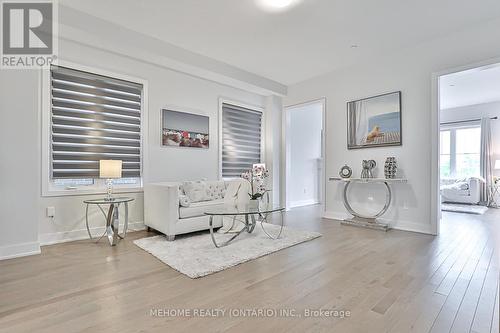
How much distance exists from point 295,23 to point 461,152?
755 cm

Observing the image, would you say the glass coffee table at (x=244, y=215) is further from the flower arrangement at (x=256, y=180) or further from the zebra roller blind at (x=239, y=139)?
the zebra roller blind at (x=239, y=139)

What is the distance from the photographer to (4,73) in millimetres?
2848

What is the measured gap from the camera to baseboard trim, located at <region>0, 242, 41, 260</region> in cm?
280

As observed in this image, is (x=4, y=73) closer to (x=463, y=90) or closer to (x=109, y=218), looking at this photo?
(x=109, y=218)

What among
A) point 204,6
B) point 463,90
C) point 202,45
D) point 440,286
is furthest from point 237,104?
point 463,90

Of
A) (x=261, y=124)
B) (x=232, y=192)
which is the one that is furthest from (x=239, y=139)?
(x=232, y=192)

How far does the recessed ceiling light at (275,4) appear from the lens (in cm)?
298

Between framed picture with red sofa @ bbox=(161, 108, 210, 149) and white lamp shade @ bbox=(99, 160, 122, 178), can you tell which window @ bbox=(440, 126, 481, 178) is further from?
white lamp shade @ bbox=(99, 160, 122, 178)

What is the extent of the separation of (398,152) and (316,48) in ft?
7.01

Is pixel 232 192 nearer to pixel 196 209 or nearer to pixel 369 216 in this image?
pixel 196 209

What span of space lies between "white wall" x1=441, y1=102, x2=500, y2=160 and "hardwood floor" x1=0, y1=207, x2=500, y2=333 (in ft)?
18.8

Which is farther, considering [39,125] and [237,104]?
[237,104]

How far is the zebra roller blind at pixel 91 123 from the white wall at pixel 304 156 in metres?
3.45

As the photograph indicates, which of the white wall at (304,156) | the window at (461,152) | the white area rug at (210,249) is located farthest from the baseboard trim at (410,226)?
the window at (461,152)
